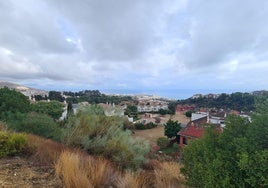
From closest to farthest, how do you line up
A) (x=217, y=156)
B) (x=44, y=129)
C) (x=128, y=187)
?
(x=217, y=156), (x=128, y=187), (x=44, y=129)

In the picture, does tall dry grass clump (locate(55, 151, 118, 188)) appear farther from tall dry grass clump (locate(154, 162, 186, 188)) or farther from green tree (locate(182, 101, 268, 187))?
green tree (locate(182, 101, 268, 187))

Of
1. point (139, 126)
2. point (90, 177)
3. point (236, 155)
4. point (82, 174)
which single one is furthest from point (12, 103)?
point (139, 126)

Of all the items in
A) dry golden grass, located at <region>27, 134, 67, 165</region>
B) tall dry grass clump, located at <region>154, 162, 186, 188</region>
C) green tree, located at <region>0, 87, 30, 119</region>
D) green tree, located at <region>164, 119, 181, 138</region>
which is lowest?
green tree, located at <region>164, 119, 181, 138</region>

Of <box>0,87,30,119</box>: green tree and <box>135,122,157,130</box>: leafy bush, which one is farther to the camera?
<box>135,122,157,130</box>: leafy bush

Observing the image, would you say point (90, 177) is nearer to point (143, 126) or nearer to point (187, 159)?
point (187, 159)

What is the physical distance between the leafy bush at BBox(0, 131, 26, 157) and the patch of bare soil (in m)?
0.24

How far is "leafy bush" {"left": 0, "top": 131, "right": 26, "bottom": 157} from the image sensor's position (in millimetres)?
5531

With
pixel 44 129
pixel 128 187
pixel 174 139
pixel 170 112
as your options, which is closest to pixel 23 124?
pixel 44 129

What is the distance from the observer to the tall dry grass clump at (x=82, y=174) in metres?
3.70

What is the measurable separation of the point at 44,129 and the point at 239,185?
940cm

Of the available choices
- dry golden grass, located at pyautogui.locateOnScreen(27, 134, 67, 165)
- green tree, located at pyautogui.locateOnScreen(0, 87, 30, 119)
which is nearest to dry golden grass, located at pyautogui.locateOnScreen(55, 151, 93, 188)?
dry golden grass, located at pyautogui.locateOnScreen(27, 134, 67, 165)

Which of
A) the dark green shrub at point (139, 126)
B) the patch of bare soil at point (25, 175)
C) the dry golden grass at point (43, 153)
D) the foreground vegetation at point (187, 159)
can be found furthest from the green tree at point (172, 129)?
the patch of bare soil at point (25, 175)

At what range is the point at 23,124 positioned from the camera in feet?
34.8

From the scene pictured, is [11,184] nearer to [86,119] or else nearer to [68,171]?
[68,171]
